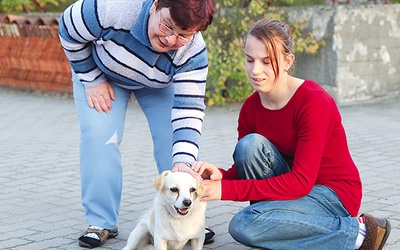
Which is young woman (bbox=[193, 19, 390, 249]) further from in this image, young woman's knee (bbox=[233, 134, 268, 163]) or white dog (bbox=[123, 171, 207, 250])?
white dog (bbox=[123, 171, 207, 250])

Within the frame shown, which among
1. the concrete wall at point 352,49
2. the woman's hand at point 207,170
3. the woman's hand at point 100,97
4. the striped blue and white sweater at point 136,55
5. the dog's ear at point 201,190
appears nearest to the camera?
the dog's ear at point 201,190

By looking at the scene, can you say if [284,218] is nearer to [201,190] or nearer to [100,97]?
[201,190]

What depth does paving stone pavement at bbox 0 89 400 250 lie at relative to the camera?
15.3 feet

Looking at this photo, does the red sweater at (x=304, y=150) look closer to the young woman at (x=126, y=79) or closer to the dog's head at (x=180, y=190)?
the dog's head at (x=180, y=190)

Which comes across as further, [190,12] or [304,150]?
[304,150]

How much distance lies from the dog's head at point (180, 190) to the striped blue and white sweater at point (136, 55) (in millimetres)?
302

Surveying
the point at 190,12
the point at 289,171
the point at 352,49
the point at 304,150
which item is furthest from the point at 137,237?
the point at 352,49

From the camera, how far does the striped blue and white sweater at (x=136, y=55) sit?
3.92 meters

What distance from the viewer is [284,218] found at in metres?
3.76

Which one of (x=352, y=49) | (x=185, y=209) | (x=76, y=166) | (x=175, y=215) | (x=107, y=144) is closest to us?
(x=185, y=209)

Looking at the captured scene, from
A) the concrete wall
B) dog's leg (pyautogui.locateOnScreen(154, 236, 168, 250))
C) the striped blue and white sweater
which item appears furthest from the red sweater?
the concrete wall

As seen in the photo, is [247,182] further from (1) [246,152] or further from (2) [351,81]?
(2) [351,81]

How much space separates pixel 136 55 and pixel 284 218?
1.13m

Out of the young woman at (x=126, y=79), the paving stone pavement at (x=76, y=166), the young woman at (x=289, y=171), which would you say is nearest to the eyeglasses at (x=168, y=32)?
the young woman at (x=126, y=79)
